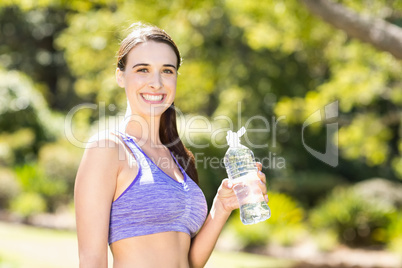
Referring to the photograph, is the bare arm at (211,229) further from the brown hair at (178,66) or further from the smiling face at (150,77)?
the smiling face at (150,77)

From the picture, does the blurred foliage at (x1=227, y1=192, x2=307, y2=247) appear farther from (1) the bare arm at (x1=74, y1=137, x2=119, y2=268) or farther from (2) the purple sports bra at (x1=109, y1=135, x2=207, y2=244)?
(1) the bare arm at (x1=74, y1=137, x2=119, y2=268)

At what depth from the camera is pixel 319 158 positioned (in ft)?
82.5

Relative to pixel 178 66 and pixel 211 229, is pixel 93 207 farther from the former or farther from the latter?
pixel 178 66

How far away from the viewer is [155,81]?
295 centimetres

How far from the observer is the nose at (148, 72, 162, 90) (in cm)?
294

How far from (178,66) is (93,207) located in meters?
1.06

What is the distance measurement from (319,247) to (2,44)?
24.8 m

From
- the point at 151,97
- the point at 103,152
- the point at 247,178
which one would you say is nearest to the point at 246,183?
the point at 247,178

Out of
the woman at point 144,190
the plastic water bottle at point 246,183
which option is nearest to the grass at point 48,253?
the woman at point 144,190

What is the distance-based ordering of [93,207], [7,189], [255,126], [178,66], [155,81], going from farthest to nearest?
[255,126] → [7,189] → [178,66] → [155,81] → [93,207]

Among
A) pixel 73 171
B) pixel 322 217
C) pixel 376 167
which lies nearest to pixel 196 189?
pixel 322 217

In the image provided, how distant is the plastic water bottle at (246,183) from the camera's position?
9.82ft

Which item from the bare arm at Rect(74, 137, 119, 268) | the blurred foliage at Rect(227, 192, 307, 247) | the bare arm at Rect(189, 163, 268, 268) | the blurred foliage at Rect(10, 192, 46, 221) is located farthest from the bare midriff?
the blurred foliage at Rect(10, 192, 46, 221)

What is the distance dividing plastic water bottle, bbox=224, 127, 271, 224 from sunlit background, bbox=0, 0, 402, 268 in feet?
3.83
